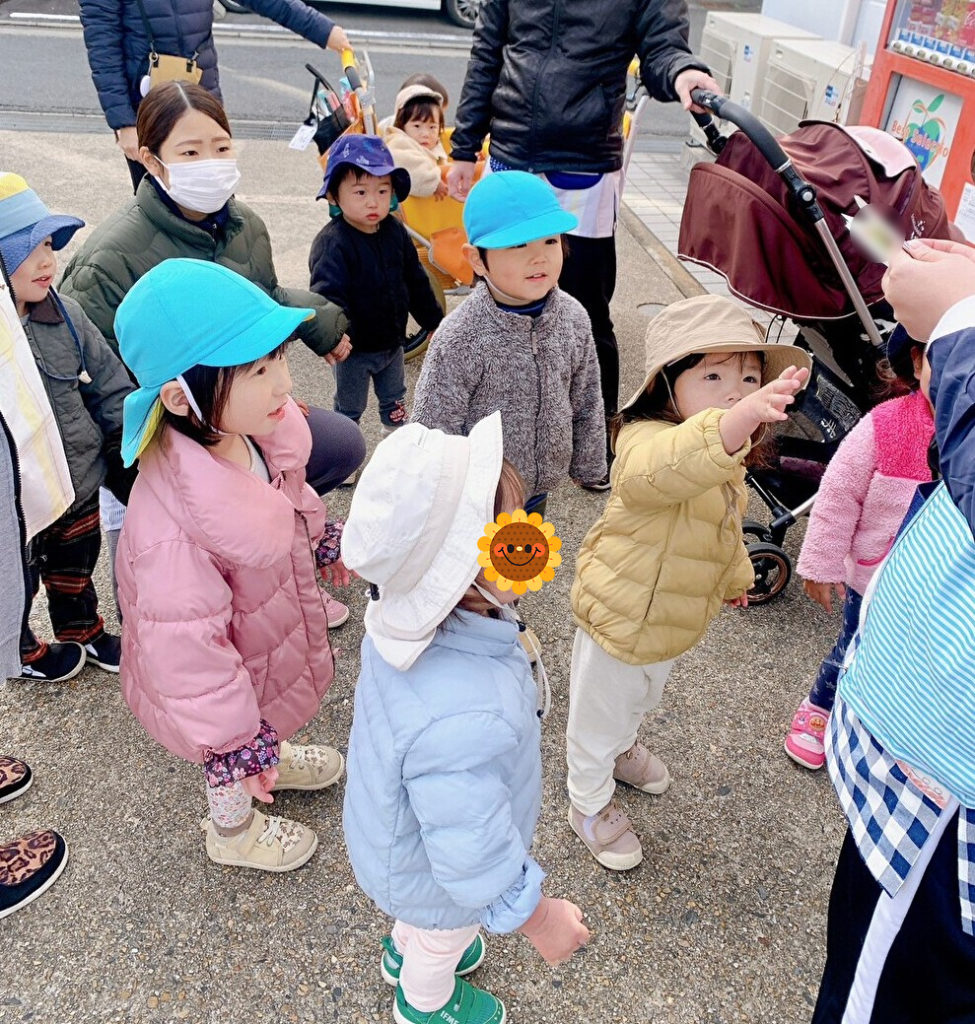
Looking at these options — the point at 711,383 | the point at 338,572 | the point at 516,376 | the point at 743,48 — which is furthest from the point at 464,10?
the point at 711,383

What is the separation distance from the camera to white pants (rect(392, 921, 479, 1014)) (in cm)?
175

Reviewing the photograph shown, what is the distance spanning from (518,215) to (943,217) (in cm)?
144

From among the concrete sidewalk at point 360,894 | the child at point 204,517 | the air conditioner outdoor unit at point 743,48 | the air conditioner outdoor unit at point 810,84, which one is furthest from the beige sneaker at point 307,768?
the air conditioner outdoor unit at point 743,48

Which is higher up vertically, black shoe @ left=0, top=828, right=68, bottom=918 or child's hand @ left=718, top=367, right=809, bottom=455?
child's hand @ left=718, top=367, right=809, bottom=455

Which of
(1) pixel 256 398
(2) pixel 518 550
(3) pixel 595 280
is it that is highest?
(2) pixel 518 550

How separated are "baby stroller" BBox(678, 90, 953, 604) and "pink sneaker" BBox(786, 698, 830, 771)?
Answer: 2.01ft

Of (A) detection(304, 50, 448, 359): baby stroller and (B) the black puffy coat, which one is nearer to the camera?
(B) the black puffy coat

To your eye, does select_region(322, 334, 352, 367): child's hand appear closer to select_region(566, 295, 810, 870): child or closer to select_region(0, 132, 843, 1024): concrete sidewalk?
select_region(0, 132, 843, 1024): concrete sidewalk

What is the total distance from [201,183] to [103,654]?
1.55m

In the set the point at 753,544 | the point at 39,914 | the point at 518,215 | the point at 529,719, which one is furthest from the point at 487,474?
the point at 753,544

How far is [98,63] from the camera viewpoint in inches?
163

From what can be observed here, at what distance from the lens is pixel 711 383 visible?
6.58ft

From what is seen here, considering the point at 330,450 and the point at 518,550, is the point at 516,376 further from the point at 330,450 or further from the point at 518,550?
the point at 518,550

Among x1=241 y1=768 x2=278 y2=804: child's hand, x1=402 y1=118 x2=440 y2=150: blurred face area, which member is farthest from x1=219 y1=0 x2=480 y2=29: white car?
x1=241 y1=768 x2=278 y2=804: child's hand
